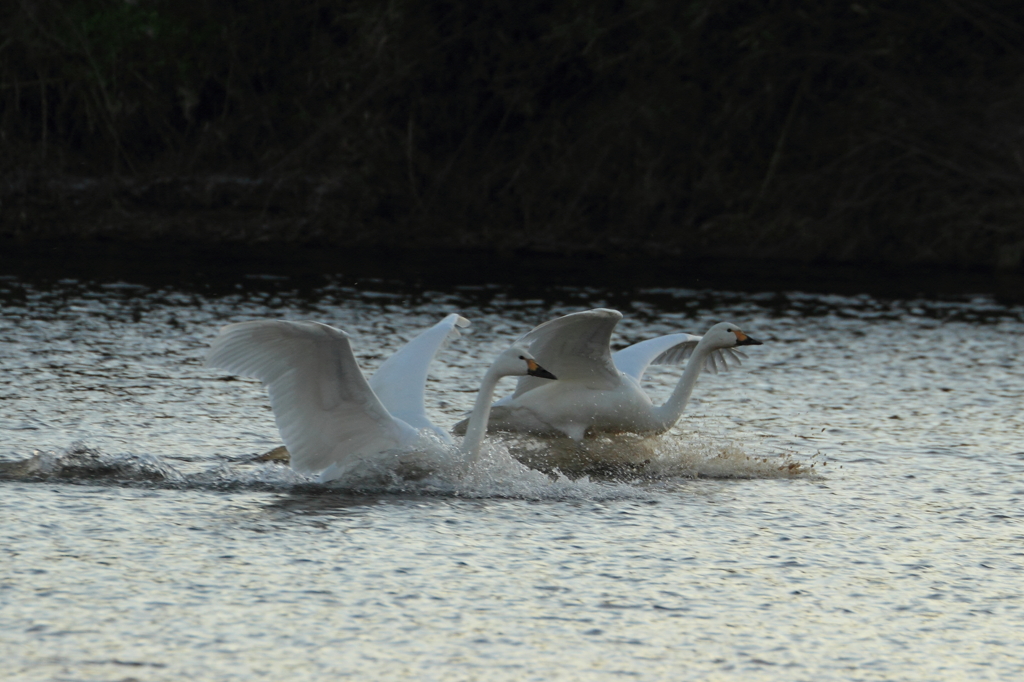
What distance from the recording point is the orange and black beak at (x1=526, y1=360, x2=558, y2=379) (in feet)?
29.1

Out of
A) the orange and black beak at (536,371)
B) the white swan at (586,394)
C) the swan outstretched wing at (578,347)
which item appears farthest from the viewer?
the white swan at (586,394)

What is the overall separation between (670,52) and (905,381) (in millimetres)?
16532

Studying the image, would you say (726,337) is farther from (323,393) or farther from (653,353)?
(323,393)

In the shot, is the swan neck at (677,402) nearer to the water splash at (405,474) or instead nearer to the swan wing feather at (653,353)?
the water splash at (405,474)

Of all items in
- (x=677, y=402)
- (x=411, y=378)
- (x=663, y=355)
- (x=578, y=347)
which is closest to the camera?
(x=411, y=378)

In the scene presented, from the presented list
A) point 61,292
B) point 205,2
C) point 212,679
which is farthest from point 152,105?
point 212,679

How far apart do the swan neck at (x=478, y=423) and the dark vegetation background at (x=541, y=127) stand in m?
19.0

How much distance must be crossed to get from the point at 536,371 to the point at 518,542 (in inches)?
52.5

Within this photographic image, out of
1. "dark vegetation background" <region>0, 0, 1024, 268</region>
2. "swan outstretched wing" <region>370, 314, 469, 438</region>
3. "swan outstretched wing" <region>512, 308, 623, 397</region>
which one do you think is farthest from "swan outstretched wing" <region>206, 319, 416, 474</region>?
"dark vegetation background" <region>0, 0, 1024, 268</region>

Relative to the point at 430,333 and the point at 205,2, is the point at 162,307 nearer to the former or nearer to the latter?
the point at 430,333

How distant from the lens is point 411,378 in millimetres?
9750

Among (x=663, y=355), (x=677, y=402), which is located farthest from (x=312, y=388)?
(x=663, y=355)

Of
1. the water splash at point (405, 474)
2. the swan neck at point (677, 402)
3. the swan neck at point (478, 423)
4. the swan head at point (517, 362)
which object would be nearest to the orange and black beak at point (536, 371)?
the swan head at point (517, 362)

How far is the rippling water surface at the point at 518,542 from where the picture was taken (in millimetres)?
6215
